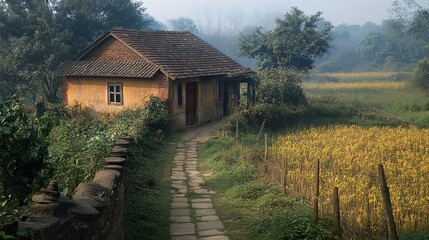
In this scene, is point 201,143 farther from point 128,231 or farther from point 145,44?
point 128,231

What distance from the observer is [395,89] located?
37.1m

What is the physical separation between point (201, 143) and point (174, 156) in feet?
7.77

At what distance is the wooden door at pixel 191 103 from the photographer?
71.5 ft

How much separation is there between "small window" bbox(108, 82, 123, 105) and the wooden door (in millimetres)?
3183

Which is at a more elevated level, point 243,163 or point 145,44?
point 145,44

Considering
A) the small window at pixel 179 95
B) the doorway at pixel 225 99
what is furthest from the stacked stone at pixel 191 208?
the doorway at pixel 225 99

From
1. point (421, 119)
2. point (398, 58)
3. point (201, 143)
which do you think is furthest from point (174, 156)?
point (398, 58)

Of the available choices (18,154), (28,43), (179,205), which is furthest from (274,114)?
(18,154)

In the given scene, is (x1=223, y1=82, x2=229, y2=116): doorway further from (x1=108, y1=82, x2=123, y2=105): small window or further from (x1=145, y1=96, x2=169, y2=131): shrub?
(x1=108, y1=82, x2=123, y2=105): small window

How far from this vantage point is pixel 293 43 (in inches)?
1264

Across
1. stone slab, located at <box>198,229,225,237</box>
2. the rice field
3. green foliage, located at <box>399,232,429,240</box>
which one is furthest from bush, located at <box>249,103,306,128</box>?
green foliage, located at <box>399,232,429,240</box>

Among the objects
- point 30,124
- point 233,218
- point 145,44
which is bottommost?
point 233,218

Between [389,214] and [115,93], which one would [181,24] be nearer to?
[115,93]

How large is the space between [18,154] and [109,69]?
16.9 m
